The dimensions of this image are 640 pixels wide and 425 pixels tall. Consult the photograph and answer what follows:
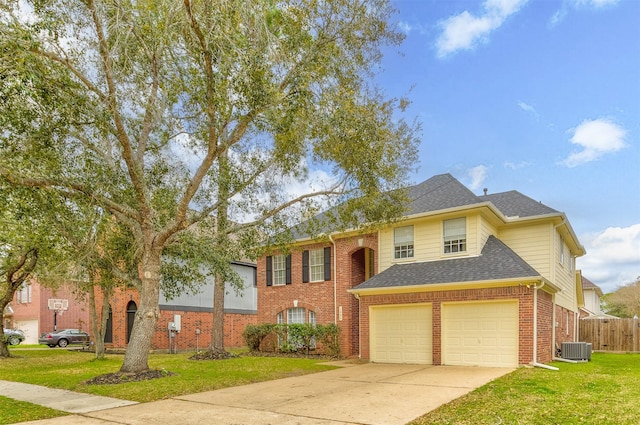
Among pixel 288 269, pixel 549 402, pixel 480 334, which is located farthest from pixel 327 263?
pixel 549 402

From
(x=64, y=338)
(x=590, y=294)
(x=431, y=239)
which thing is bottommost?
(x=64, y=338)

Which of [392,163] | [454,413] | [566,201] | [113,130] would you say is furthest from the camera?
[566,201]

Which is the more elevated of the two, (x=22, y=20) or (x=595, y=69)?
(x=595, y=69)

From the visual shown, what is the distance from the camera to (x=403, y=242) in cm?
1706

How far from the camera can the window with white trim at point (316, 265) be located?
1905 cm

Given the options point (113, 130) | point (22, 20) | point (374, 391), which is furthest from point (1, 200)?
point (374, 391)

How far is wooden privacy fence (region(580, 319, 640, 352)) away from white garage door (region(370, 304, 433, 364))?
12022 mm

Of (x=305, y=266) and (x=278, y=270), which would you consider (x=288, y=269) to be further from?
(x=305, y=266)

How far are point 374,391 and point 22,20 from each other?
33.2 ft

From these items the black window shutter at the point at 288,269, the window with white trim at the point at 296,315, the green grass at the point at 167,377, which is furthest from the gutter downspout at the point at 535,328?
the black window shutter at the point at 288,269

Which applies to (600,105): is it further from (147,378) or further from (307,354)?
(147,378)

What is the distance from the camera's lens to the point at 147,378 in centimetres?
1086

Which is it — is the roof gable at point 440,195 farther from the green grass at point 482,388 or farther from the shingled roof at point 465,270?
the green grass at point 482,388

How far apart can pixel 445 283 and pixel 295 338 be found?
23.5 feet
